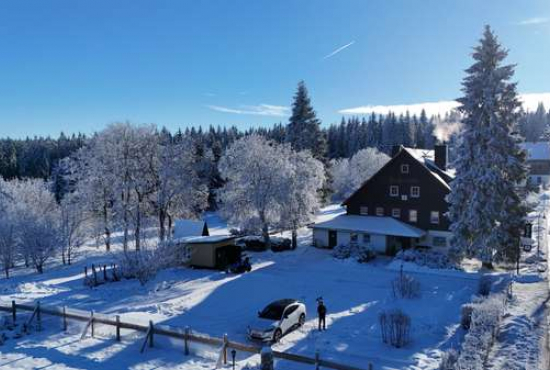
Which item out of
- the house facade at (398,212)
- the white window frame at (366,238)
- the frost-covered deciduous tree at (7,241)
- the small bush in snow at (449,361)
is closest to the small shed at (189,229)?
the house facade at (398,212)

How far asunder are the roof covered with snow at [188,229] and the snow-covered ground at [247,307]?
5.19 meters

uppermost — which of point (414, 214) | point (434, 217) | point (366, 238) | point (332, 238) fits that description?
point (414, 214)

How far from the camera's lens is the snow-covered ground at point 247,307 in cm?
1462

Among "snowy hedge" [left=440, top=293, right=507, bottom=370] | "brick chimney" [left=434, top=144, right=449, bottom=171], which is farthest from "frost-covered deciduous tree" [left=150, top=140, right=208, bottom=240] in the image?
"snowy hedge" [left=440, top=293, right=507, bottom=370]

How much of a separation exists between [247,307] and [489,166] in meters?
19.6

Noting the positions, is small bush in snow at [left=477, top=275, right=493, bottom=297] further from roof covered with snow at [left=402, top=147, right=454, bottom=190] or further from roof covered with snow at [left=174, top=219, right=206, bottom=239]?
roof covered with snow at [left=174, top=219, right=206, bottom=239]

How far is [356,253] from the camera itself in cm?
3397

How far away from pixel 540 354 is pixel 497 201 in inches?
615

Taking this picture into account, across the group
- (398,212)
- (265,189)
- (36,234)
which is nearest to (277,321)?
(265,189)

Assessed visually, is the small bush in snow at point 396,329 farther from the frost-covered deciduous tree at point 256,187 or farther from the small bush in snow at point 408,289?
the frost-covered deciduous tree at point 256,187

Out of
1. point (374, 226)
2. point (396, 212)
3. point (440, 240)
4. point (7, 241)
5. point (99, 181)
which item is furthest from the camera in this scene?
point (99, 181)

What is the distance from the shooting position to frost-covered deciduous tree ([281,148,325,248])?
128 feet

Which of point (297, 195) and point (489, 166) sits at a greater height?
point (489, 166)

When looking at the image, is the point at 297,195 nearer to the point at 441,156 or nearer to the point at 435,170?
the point at 435,170
